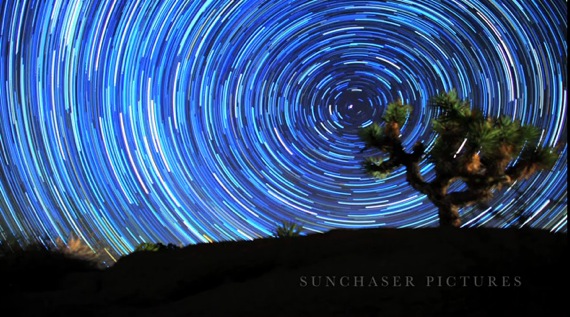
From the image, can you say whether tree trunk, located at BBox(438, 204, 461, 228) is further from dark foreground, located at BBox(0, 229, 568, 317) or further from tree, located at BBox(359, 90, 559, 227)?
dark foreground, located at BBox(0, 229, 568, 317)

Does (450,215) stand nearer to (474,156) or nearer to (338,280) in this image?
(474,156)

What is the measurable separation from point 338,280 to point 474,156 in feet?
14.8

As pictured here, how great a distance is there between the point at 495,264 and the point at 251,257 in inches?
141

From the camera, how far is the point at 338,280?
6.31 meters

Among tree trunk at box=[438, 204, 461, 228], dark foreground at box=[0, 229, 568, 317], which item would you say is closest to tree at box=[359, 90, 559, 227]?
tree trunk at box=[438, 204, 461, 228]

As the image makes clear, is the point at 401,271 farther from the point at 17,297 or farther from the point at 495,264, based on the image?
the point at 17,297

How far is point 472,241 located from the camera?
6727mm

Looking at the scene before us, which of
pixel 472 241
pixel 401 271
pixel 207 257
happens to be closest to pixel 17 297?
pixel 207 257

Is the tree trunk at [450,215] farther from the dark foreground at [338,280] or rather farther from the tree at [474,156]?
the dark foreground at [338,280]

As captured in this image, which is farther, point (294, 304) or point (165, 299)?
point (165, 299)

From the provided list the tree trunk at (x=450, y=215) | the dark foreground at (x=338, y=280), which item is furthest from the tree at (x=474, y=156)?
the dark foreground at (x=338, y=280)

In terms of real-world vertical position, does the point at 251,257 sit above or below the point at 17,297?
above

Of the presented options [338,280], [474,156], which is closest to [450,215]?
[474,156]

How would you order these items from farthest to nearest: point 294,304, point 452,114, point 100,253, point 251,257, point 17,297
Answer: point 100,253 → point 452,114 → point 251,257 → point 17,297 → point 294,304
